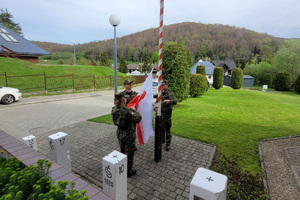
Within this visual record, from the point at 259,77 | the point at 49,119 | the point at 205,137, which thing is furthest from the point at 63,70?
the point at 259,77

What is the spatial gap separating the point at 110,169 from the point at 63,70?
77.3ft

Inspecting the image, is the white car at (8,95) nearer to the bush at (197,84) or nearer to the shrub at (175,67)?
the shrub at (175,67)

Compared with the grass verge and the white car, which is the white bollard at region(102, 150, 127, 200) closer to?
the grass verge

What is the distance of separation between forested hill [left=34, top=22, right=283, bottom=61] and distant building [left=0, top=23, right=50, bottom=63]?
57053 mm

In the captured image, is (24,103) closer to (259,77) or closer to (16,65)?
(16,65)

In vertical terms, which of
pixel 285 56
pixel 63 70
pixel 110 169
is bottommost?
pixel 110 169

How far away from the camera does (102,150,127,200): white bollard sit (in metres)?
2.74

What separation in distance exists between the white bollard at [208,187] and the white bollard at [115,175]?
1.23m

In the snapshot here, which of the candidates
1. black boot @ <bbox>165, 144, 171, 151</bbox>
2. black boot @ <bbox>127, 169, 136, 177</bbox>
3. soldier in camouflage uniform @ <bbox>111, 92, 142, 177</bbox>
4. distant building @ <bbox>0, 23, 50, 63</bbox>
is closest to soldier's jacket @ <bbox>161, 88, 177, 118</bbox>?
black boot @ <bbox>165, 144, 171, 151</bbox>

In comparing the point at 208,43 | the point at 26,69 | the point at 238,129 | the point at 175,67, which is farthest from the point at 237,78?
the point at 208,43

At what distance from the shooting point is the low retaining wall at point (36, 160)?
78.5 inches

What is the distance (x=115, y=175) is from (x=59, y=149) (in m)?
1.73

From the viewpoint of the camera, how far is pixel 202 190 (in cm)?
206

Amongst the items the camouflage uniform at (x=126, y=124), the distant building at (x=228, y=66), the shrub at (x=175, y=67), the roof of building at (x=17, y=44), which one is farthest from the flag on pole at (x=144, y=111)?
the distant building at (x=228, y=66)
